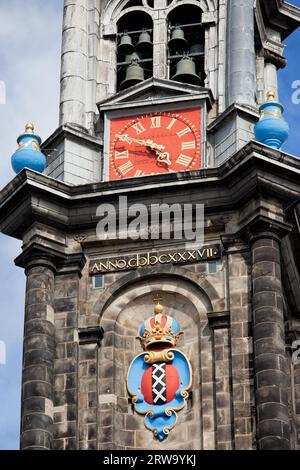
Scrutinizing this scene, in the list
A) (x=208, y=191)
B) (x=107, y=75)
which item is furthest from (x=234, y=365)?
(x=107, y=75)

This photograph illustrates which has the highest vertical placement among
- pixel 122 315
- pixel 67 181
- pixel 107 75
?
pixel 107 75

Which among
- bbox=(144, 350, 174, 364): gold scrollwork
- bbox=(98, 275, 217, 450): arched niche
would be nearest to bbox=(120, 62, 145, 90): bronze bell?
bbox=(98, 275, 217, 450): arched niche

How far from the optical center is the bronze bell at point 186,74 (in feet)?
165

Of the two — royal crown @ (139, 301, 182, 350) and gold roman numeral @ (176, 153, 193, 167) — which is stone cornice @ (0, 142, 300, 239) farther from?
royal crown @ (139, 301, 182, 350)

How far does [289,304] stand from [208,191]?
147 inches

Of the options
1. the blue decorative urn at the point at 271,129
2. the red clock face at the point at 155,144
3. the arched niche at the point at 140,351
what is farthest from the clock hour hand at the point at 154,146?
the arched niche at the point at 140,351

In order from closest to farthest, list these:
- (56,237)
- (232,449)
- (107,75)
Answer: (232,449) < (56,237) < (107,75)

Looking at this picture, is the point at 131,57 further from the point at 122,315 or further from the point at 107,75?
the point at 122,315

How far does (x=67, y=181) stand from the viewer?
4844 cm

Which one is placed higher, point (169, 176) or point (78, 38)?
point (78, 38)

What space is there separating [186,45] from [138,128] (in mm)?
2871

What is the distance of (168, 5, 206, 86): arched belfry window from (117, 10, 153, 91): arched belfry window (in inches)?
20.0

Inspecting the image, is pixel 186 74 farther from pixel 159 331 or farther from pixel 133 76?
pixel 159 331

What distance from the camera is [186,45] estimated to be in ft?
168
